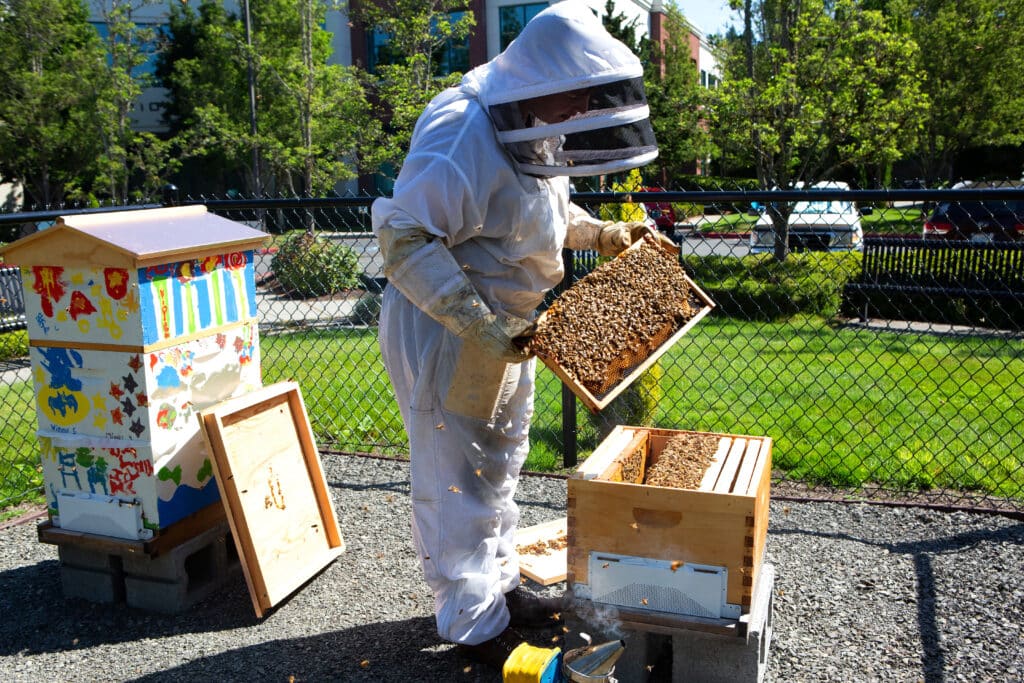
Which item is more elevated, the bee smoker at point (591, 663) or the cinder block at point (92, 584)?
the bee smoker at point (591, 663)

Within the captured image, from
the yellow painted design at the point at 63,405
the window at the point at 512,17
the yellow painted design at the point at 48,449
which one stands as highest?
the window at the point at 512,17

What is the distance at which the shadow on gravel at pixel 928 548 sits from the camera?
3.08 m

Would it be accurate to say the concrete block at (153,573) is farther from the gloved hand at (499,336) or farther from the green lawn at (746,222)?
the green lawn at (746,222)

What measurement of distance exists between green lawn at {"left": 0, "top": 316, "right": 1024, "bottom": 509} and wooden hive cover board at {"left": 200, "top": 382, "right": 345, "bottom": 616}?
1.57 meters

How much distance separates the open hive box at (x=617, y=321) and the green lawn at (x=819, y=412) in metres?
2.10

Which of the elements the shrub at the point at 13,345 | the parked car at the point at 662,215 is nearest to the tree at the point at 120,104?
the shrub at the point at 13,345

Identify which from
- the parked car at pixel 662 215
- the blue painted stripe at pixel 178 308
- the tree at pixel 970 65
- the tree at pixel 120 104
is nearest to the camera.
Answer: the blue painted stripe at pixel 178 308

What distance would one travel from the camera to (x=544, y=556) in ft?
11.6

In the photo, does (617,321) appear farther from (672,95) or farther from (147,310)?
(672,95)

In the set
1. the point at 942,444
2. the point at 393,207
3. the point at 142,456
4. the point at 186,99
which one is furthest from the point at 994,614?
the point at 186,99

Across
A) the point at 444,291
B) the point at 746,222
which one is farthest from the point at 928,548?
the point at 746,222

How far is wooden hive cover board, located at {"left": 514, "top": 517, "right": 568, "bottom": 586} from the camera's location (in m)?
3.34

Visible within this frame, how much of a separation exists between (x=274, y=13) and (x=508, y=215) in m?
20.5

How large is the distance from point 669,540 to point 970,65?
20931 mm
